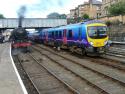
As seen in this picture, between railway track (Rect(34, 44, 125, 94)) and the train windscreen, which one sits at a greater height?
the train windscreen

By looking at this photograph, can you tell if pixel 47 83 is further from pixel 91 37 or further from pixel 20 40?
pixel 20 40

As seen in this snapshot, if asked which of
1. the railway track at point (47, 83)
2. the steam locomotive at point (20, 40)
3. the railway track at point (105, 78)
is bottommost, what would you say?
the railway track at point (47, 83)

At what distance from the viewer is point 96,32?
78.1 ft

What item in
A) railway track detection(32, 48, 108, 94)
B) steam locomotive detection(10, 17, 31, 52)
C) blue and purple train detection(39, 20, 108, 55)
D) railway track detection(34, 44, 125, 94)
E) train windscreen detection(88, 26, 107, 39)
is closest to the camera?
railway track detection(32, 48, 108, 94)

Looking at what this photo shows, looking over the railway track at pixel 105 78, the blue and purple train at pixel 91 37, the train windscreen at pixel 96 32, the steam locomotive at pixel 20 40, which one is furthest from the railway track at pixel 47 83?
the steam locomotive at pixel 20 40

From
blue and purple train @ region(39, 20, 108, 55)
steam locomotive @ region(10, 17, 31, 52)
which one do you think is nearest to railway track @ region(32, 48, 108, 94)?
blue and purple train @ region(39, 20, 108, 55)

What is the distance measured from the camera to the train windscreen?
77.4 ft

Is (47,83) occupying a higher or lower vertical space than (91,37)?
lower

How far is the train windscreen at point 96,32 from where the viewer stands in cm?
2358

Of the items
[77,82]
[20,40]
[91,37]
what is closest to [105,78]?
[77,82]

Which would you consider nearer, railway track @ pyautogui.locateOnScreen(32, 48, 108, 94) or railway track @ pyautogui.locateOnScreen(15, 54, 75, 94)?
railway track @ pyautogui.locateOnScreen(32, 48, 108, 94)

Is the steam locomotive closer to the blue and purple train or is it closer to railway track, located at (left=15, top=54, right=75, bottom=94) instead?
the blue and purple train

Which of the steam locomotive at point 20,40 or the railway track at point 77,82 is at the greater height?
the steam locomotive at point 20,40

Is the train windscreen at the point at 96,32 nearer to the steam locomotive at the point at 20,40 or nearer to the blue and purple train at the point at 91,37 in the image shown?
the blue and purple train at the point at 91,37
